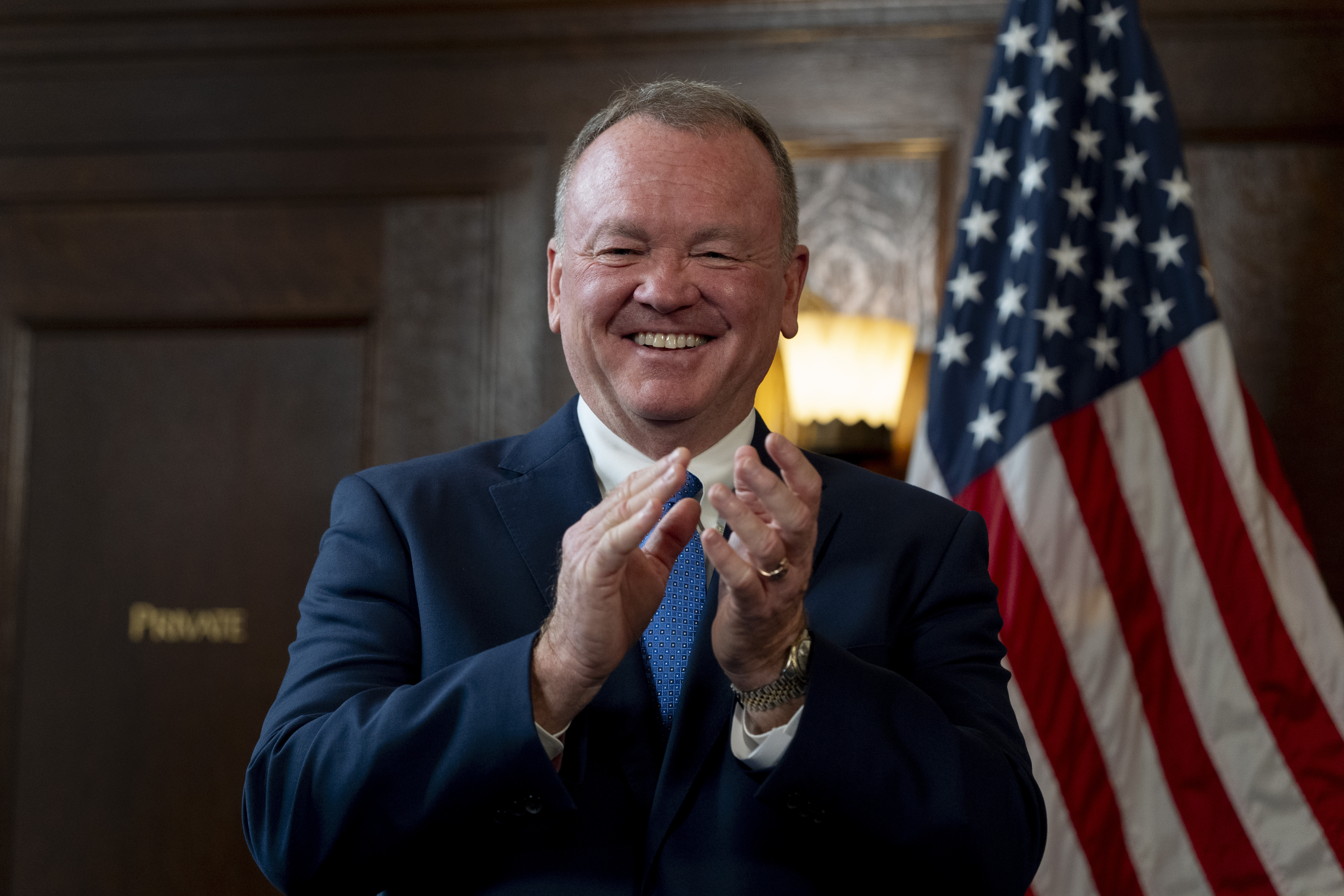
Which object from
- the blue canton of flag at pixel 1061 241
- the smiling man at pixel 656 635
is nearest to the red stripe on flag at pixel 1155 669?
the blue canton of flag at pixel 1061 241

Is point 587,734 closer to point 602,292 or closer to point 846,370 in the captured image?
point 602,292

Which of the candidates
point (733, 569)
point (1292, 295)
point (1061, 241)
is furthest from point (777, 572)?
point (1292, 295)

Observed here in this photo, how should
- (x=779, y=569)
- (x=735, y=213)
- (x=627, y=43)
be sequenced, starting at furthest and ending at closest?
(x=627, y=43) < (x=735, y=213) < (x=779, y=569)

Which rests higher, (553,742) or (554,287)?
(554,287)

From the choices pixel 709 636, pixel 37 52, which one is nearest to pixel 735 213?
pixel 709 636

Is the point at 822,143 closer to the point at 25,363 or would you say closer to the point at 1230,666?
the point at 1230,666

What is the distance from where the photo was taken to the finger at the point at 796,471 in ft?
3.78

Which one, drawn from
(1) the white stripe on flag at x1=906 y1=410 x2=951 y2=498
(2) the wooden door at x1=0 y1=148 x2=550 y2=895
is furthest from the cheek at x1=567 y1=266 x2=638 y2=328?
(2) the wooden door at x1=0 y1=148 x2=550 y2=895

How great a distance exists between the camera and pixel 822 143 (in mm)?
3125

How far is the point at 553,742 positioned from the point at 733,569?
282 millimetres

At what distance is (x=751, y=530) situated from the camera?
1.15 m

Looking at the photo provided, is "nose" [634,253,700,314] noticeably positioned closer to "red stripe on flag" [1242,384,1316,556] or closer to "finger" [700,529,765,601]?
"finger" [700,529,765,601]

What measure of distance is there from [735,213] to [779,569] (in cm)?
51

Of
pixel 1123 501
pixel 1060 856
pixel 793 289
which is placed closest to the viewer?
pixel 793 289
